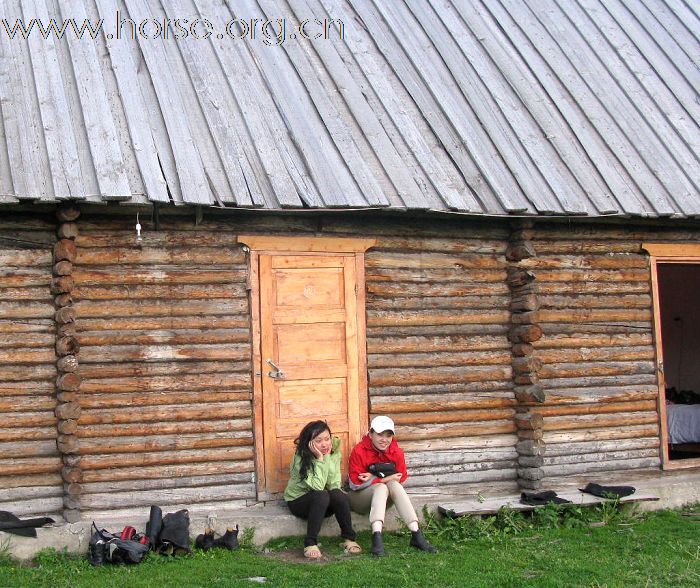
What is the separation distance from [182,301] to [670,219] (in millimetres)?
4805

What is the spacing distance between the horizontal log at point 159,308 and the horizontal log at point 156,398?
650mm

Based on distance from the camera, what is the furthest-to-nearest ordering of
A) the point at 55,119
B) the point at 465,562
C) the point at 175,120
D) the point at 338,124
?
the point at 338,124 → the point at 175,120 → the point at 55,119 → the point at 465,562

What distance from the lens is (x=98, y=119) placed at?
291 inches

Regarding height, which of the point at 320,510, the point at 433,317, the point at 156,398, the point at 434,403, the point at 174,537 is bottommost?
the point at 174,537

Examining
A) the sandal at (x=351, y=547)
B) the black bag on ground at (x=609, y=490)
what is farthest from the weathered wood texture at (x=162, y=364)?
the black bag on ground at (x=609, y=490)

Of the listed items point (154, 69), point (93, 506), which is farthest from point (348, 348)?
point (154, 69)

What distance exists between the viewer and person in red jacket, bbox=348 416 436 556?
6805mm

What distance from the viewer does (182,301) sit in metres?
7.26

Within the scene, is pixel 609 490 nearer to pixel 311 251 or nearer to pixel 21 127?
pixel 311 251

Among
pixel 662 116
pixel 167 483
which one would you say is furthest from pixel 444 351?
pixel 662 116

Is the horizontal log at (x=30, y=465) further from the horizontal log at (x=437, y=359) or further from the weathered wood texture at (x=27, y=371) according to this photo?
the horizontal log at (x=437, y=359)


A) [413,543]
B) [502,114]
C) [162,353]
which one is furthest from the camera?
[502,114]

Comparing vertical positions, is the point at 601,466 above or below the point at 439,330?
below

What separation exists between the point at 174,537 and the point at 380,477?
1685mm
